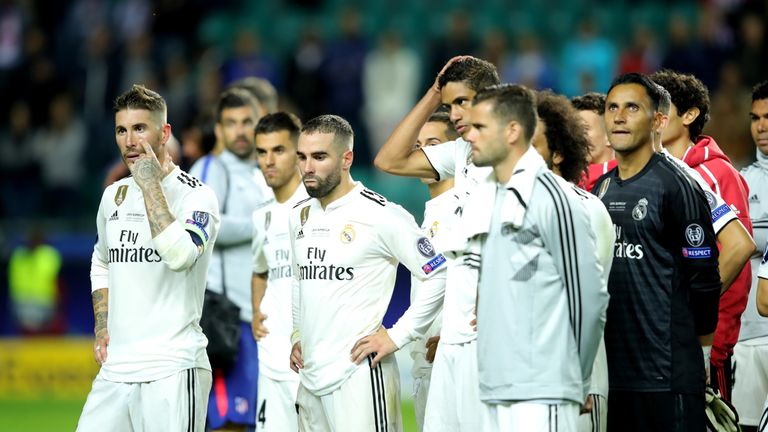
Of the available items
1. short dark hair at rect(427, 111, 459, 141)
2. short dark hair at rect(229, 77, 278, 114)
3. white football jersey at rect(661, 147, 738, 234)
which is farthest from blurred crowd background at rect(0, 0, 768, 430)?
white football jersey at rect(661, 147, 738, 234)

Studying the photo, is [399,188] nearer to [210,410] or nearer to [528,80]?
[528,80]

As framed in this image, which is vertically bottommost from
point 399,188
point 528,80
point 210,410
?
point 210,410

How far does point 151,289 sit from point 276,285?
1.72 m

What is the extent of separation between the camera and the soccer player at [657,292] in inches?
261

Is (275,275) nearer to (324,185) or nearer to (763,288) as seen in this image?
(324,185)

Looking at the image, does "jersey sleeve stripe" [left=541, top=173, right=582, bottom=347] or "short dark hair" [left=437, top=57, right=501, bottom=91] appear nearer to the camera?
"jersey sleeve stripe" [left=541, top=173, right=582, bottom=347]

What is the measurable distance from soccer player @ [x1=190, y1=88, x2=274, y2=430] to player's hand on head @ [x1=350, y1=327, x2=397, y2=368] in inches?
98.4

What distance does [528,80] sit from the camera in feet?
56.6

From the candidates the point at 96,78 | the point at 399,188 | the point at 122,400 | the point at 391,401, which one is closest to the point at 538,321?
the point at 391,401

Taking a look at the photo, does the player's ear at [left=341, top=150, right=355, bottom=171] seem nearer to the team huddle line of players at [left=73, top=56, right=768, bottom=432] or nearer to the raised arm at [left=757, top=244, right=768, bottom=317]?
the team huddle line of players at [left=73, top=56, right=768, bottom=432]

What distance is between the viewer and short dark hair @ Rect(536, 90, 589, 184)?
697 cm

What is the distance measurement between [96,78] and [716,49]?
8996 mm

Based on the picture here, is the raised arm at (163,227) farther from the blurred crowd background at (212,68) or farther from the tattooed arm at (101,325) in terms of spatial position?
the blurred crowd background at (212,68)

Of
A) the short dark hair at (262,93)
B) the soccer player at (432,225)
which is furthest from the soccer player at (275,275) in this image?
the short dark hair at (262,93)
